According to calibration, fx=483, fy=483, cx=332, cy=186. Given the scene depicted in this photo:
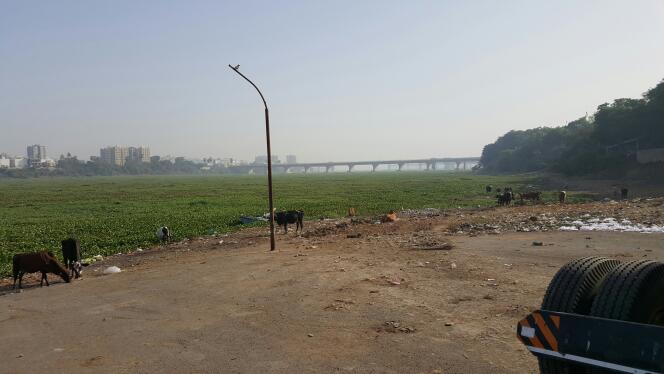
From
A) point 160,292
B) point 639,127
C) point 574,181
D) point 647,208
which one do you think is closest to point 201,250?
point 160,292

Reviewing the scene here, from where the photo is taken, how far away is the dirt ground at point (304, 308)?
21.6ft

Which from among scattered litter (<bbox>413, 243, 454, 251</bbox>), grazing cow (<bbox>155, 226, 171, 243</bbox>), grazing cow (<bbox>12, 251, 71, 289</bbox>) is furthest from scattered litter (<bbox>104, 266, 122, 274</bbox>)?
scattered litter (<bbox>413, 243, 454, 251</bbox>)

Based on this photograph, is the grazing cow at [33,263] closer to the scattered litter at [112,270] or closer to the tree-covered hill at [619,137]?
the scattered litter at [112,270]

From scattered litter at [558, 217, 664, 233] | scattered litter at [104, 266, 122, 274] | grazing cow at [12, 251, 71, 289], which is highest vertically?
grazing cow at [12, 251, 71, 289]

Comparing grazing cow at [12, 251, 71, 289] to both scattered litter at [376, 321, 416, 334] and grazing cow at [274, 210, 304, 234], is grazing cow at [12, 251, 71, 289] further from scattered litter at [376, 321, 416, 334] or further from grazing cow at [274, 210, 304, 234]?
grazing cow at [274, 210, 304, 234]

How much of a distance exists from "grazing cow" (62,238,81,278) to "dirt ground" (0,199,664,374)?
53 centimetres

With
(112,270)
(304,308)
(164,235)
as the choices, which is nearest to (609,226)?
(304,308)

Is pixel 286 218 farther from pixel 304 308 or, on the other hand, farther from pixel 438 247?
pixel 304 308

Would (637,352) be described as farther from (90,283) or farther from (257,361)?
(90,283)

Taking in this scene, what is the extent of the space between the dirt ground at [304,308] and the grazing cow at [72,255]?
0.53 meters

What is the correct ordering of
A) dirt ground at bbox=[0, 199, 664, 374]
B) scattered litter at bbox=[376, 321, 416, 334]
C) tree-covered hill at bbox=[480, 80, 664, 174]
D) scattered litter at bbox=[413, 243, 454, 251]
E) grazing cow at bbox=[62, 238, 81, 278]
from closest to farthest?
dirt ground at bbox=[0, 199, 664, 374] → scattered litter at bbox=[376, 321, 416, 334] → grazing cow at bbox=[62, 238, 81, 278] → scattered litter at bbox=[413, 243, 454, 251] → tree-covered hill at bbox=[480, 80, 664, 174]

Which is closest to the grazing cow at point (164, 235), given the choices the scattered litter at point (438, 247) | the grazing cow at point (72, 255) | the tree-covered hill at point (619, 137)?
the grazing cow at point (72, 255)

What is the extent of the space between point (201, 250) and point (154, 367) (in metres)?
11.5

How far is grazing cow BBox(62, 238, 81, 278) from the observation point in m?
13.3
